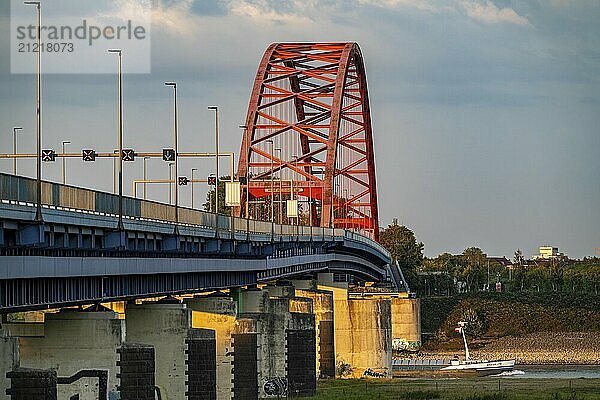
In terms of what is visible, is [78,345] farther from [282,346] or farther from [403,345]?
[403,345]

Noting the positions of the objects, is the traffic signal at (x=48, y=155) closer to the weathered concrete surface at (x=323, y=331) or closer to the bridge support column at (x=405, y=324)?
the weathered concrete surface at (x=323, y=331)

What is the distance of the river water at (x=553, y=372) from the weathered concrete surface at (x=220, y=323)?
179ft

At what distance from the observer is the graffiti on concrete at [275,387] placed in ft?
261

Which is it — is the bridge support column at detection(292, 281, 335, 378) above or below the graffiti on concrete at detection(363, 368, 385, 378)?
above

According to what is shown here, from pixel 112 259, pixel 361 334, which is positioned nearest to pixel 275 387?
pixel 112 259

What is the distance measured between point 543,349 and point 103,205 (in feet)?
363

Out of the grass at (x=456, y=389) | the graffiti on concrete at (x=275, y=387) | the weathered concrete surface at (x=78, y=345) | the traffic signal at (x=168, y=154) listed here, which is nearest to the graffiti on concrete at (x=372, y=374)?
the grass at (x=456, y=389)

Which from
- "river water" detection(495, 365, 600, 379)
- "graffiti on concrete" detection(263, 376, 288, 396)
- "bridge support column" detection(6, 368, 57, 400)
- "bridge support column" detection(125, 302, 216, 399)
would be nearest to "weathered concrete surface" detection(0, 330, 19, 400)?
"bridge support column" detection(6, 368, 57, 400)

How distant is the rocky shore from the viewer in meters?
152

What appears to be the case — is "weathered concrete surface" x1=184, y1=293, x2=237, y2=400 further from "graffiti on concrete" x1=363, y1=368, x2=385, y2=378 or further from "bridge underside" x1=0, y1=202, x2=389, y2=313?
"graffiti on concrete" x1=363, y1=368, x2=385, y2=378

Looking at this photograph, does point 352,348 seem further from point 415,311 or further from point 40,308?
point 40,308

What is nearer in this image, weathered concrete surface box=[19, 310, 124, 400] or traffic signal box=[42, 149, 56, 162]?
weathered concrete surface box=[19, 310, 124, 400]

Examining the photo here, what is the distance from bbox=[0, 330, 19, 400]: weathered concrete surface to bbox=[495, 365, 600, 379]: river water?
84577mm

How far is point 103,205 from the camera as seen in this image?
53.4 m
